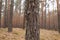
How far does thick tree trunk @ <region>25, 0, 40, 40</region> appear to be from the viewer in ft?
11.8

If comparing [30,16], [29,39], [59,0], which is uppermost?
[59,0]

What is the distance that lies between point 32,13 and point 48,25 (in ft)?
54.6

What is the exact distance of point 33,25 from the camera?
361 centimetres

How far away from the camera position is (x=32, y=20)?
3617 millimetres

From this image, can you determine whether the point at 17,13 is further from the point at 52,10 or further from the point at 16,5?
the point at 52,10

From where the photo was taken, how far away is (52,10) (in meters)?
24.2

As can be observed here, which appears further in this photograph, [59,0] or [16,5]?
[16,5]

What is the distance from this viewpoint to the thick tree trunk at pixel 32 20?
3581mm

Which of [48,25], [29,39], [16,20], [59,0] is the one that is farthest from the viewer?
[16,20]

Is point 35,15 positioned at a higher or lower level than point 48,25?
higher

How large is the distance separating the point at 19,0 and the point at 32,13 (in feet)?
63.7

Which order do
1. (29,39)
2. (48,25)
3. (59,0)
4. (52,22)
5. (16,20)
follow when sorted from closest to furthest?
(29,39)
(59,0)
(48,25)
(52,22)
(16,20)

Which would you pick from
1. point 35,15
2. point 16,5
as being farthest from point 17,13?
point 35,15

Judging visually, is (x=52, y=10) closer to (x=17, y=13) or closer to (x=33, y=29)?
(x=17, y=13)
